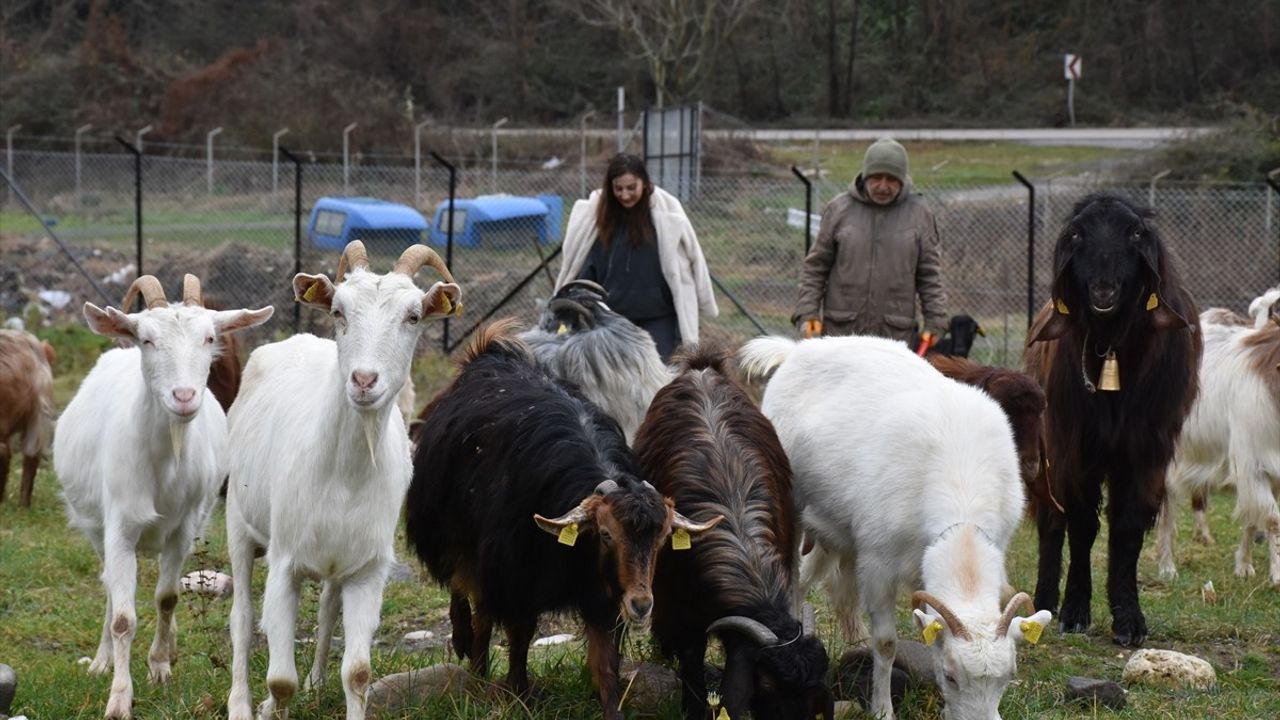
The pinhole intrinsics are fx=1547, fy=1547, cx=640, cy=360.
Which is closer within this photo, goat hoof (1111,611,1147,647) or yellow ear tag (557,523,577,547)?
yellow ear tag (557,523,577,547)

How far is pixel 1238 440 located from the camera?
30.1ft

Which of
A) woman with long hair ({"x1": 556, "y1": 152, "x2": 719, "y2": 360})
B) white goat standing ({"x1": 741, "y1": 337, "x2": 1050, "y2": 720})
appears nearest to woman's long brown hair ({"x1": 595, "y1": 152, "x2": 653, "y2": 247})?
woman with long hair ({"x1": 556, "y1": 152, "x2": 719, "y2": 360})

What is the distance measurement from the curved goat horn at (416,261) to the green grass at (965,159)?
17863mm

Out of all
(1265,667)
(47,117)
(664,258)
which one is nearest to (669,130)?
(664,258)

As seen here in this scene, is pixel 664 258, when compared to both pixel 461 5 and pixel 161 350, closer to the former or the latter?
pixel 161 350

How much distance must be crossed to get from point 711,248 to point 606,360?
954cm

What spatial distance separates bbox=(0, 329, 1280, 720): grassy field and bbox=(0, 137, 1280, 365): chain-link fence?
16.4ft

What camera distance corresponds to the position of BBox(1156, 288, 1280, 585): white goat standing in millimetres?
8891

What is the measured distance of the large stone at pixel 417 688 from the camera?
18.2 ft

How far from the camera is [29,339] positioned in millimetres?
10922

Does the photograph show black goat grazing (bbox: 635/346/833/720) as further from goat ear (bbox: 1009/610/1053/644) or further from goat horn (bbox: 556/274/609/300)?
goat horn (bbox: 556/274/609/300)

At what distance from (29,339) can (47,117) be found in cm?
2615

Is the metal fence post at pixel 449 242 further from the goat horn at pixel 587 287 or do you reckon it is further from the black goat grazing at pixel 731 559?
the black goat grazing at pixel 731 559

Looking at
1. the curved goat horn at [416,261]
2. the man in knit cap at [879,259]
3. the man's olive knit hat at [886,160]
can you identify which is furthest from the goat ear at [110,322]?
the man's olive knit hat at [886,160]
